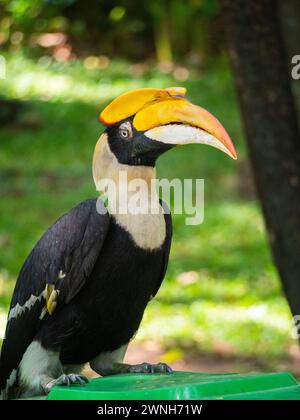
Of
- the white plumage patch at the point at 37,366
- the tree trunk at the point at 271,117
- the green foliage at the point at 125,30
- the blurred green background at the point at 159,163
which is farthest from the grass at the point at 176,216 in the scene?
the white plumage patch at the point at 37,366

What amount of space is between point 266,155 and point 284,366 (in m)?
1.66

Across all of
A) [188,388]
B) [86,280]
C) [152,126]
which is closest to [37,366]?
[86,280]

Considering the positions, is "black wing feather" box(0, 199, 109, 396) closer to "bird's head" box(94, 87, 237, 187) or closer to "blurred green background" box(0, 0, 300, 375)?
"bird's head" box(94, 87, 237, 187)

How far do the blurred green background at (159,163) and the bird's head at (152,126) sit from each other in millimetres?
1833

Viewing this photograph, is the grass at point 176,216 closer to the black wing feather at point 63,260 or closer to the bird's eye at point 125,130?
the black wing feather at point 63,260

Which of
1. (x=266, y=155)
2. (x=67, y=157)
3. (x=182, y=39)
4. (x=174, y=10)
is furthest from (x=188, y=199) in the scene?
(x=182, y=39)

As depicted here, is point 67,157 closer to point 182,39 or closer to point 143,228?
point 182,39

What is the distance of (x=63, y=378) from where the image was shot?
2.72m

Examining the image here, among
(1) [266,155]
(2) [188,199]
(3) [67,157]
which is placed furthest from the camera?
(3) [67,157]

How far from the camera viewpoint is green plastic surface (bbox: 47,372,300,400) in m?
2.42

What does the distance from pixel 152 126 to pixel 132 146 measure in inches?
3.9

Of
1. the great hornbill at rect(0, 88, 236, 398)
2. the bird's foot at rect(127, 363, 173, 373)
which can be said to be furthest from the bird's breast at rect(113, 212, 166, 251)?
the bird's foot at rect(127, 363, 173, 373)

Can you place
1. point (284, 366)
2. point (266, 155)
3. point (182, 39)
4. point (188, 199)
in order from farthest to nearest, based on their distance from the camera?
point (182, 39), point (188, 199), point (284, 366), point (266, 155)

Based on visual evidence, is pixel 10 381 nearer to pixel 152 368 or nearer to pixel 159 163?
pixel 152 368
